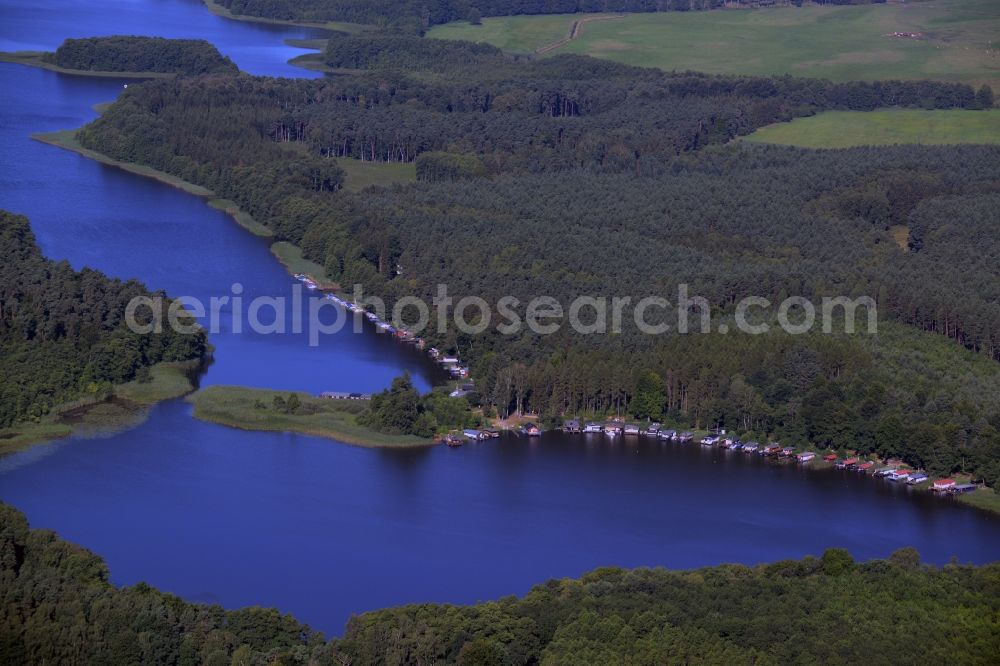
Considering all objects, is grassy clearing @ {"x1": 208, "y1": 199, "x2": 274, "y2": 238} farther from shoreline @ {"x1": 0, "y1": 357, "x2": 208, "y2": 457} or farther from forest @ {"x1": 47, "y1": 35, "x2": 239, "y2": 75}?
forest @ {"x1": 47, "y1": 35, "x2": 239, "y2": 75}

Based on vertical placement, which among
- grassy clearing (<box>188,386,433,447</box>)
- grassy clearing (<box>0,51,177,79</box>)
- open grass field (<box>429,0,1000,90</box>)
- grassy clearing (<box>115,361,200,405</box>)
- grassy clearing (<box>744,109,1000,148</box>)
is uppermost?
open grass field (<box>429,0,1000,90</box>)

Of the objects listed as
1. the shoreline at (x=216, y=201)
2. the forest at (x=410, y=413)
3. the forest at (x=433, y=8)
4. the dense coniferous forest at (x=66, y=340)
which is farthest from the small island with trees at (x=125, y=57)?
the forest at (x=410, y=413)

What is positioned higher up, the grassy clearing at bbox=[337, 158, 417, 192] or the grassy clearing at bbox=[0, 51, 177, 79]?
the grassy clearing at bbox=[0, 51, 177, 79]

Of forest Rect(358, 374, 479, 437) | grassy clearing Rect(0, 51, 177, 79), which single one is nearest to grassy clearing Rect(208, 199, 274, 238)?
forest Rect(358, 374, 479, 437)

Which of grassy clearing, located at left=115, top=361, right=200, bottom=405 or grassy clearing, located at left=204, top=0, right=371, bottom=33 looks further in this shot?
grassy clearing, located at left=204, top=0, right=371, bottom=33

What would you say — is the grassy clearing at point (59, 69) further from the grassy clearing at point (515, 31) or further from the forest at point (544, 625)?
the forest at point (544, 625)

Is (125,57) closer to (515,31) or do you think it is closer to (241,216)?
(515,31)
